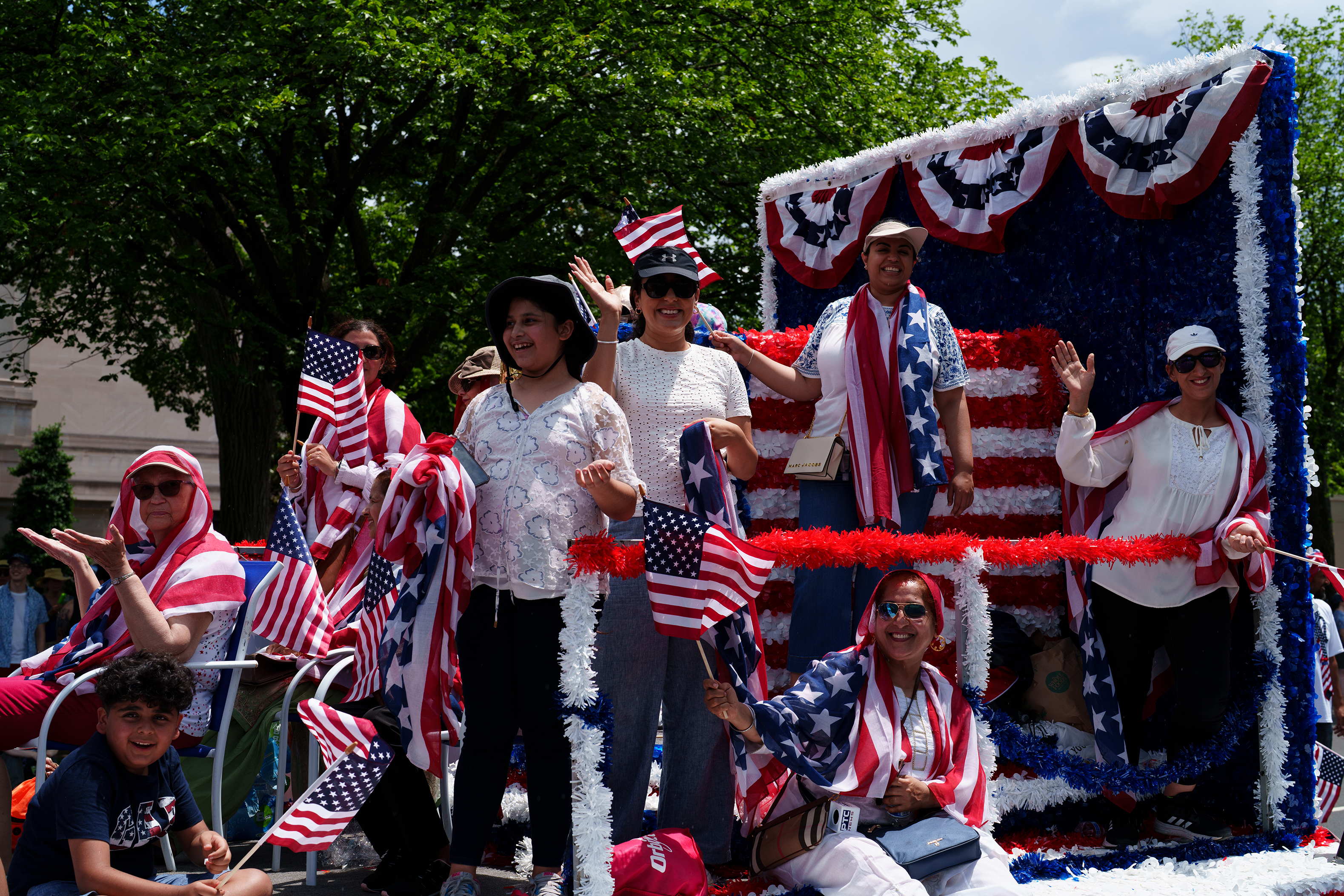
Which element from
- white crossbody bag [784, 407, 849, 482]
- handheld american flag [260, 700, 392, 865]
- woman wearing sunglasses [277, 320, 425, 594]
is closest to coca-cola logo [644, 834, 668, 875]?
handheld american flag [260, 700, 392, 865]

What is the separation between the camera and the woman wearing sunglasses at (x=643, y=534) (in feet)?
13.2

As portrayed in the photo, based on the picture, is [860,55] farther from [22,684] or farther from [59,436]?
[59,436]

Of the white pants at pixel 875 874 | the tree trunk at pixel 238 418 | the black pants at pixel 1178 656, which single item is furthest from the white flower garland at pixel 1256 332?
the tree trunk at pixel 238 418

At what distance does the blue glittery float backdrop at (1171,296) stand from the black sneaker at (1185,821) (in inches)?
11.1

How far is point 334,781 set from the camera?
398 centimetres

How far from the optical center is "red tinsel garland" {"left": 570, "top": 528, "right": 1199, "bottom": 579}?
3.62 metres

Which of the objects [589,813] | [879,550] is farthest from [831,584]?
[589,813]

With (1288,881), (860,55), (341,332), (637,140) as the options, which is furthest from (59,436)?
(1288,881)

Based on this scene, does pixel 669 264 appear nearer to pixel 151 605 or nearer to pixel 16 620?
pixel 151 605

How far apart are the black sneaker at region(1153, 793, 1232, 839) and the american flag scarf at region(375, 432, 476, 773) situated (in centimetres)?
300

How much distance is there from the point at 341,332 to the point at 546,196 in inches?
361

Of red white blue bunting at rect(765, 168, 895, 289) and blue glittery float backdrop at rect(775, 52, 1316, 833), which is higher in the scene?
red white blue bunting at rect(765, 168, 895, 289)

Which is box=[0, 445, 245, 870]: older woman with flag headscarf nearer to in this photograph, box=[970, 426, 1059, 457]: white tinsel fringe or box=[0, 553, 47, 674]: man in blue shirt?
box=[970, 426, 1059, 457]: white tinsel fringe

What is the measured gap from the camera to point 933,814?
3.90 metres
